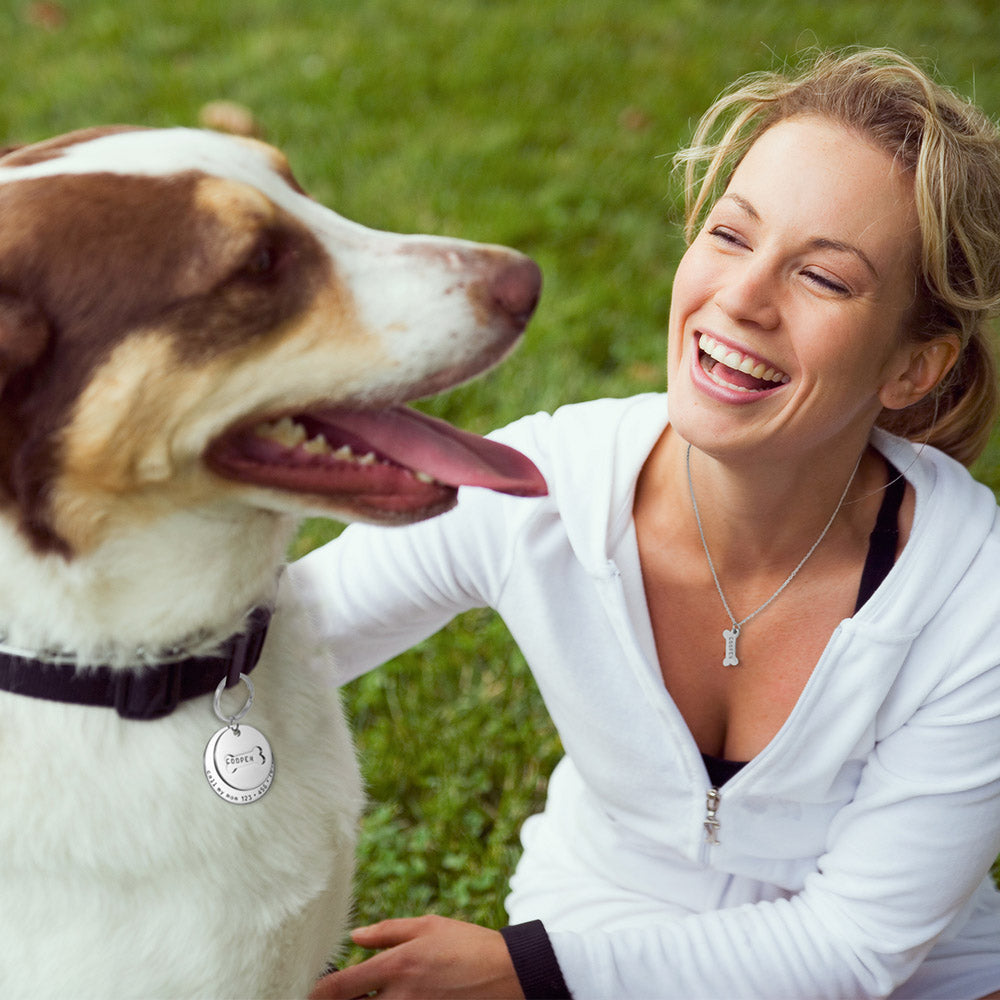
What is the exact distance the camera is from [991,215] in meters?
2.08

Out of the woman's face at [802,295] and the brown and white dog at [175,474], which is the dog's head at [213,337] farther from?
the woman's face at [802,295]

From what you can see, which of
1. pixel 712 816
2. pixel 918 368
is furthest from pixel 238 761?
pixel 918 368

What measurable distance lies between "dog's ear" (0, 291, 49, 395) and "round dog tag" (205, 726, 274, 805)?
1.88ft

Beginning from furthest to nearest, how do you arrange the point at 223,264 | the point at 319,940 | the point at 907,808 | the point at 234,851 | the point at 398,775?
the point at 398,775 → the point at 907,808 → the point at 319,940 → the point at 234,851 → the point at 223,264

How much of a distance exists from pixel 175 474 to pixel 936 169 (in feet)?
4.17

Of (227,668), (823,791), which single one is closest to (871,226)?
(823,791)

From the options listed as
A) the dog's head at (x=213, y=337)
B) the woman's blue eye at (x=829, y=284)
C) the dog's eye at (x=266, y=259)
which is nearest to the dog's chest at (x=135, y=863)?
the dog's head at (x=213, y=337)

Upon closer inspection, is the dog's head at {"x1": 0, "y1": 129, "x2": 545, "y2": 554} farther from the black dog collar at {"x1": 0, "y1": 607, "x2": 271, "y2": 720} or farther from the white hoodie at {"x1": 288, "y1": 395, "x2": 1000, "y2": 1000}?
the white hoodie at {"x1": 288, "y1": 395, "x2": 1000, "y2": 1000}

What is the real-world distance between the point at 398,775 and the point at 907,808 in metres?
1.30

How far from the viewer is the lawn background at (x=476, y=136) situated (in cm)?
298


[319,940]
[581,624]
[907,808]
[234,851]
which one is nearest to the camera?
[234,851]

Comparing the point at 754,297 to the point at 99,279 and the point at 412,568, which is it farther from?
the point at 99,279

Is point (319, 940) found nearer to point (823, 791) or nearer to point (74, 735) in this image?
point (74, 735)

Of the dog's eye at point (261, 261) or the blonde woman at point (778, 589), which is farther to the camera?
the blonde woman at point (778, 589)
